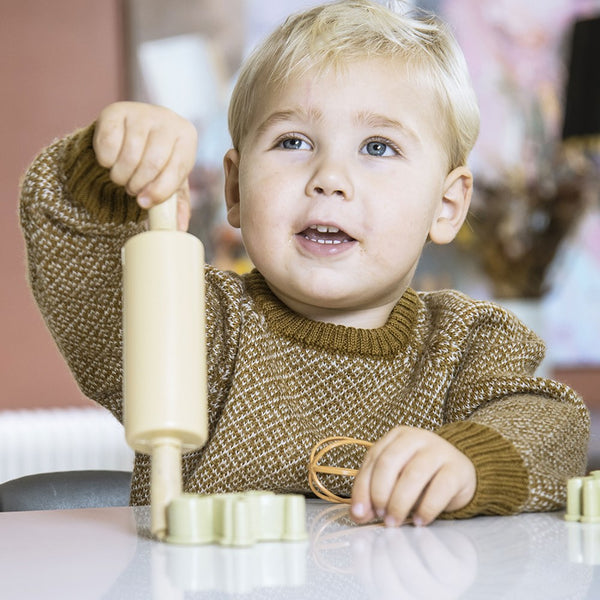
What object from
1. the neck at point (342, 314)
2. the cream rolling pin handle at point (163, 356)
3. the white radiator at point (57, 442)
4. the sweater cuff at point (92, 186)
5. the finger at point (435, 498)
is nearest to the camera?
the cream rolling pin handle at point (163, 356)

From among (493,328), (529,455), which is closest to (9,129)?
(493,328)

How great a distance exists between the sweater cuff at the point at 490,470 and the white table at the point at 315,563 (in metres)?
0.04

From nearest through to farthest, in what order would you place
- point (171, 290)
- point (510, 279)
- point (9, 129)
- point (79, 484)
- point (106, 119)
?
point (171, 290)
point (106, 119)
point (79, 484)
point (510, 279)
point (9, 129)

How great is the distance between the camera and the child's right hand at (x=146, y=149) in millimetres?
608

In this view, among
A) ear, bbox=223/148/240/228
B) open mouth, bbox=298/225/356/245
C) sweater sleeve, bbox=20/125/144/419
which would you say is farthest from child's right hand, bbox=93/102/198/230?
ear, bbox=223/148/240/228

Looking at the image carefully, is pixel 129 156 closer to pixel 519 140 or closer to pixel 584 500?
pixel 584 500

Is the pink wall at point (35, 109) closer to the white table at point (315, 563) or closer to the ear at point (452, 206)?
the ear at point (452, 206)

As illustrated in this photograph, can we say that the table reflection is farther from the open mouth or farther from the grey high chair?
the grey high chair

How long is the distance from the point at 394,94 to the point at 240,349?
1.04 feet

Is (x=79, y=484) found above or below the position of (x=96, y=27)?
below

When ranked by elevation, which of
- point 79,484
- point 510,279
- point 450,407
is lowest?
point 510,279

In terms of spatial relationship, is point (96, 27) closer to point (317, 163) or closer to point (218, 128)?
point (218, 128)

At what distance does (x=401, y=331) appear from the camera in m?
1.04

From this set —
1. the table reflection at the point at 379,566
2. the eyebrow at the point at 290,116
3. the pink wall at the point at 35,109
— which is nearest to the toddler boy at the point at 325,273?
the eyebrow at the point at 290,116
